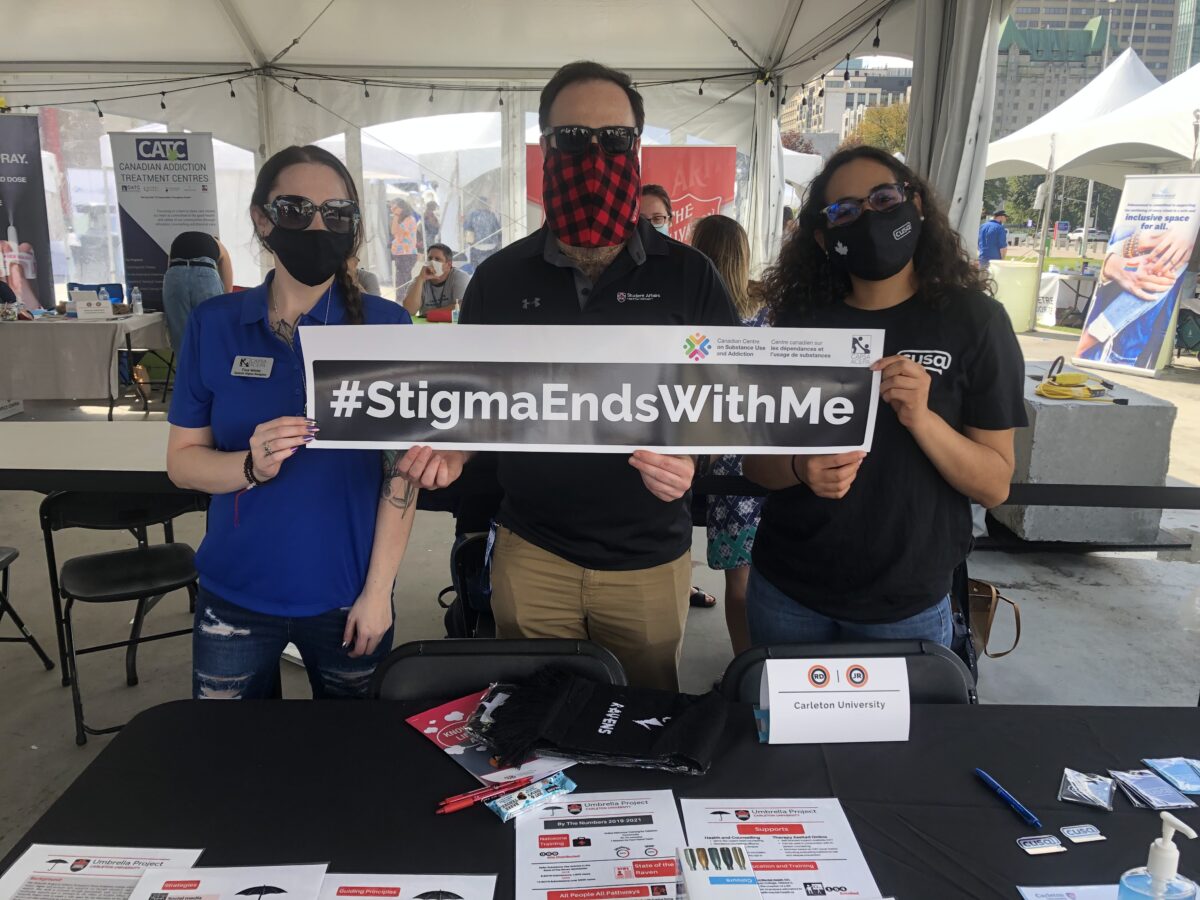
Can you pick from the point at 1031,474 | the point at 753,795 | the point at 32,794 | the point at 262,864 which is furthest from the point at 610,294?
the point at 1031,474

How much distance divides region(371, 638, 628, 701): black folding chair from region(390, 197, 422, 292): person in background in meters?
7.64

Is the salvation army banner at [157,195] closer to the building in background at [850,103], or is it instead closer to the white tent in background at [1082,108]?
the white tent in background at [1082,108]

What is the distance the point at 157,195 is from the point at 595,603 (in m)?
8.23

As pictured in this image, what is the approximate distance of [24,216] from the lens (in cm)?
801

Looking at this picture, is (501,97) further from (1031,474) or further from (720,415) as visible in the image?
(720,415)

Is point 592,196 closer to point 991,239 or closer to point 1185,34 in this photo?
point 991,239

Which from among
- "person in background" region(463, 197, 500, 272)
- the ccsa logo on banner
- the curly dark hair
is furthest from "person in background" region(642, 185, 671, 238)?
the ccsa logo on banner

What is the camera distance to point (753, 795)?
1117 millimetres

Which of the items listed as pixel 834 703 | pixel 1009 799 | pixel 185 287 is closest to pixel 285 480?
pixel 834 703

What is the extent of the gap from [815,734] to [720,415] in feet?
1.83

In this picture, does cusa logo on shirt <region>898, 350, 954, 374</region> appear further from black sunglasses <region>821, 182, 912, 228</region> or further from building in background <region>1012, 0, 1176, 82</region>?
building in background <region>1012, 0, 1176, 82</region>

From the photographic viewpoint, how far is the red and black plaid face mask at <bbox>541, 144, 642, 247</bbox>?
5.08ft

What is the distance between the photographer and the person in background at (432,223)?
336 inches

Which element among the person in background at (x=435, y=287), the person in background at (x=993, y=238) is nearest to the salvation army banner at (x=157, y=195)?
the person in background at (x=435, y=287)
